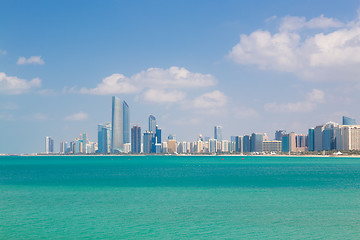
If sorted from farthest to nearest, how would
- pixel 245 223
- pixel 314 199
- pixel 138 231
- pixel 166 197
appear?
pixel 166 197
pixel 314 199
pixel 245 223
pixel 138 231

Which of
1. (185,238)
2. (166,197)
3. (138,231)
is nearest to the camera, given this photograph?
(185,238)

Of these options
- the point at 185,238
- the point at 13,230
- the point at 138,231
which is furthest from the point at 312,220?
the point at 13,230

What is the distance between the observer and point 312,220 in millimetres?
36656

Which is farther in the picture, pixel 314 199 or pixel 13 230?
pixel 314 199

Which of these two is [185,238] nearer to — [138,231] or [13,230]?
[138,231]

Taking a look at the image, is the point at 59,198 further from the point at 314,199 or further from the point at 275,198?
the point at 314,199

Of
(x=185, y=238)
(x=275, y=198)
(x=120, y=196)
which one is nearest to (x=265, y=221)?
(x=185, y=238)

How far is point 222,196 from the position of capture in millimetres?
54938

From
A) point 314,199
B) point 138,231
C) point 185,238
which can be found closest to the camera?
point 185,238

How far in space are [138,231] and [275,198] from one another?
24.9 meters

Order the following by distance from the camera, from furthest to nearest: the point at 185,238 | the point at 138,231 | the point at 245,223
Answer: the point at 245,223 < the point at 138,231 < the point at 185,238

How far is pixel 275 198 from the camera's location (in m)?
52.0

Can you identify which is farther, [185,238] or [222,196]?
[222,196]

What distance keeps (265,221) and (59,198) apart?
30.1 meters
